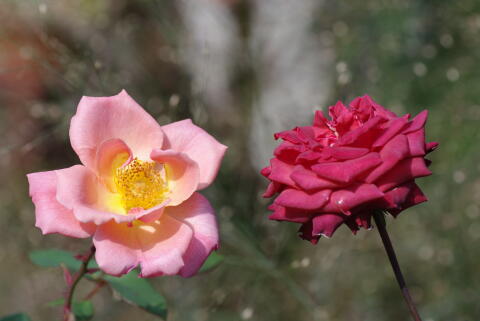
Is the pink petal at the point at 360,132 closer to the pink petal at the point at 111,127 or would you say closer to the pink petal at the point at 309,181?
the pink petal at the point at 309,181

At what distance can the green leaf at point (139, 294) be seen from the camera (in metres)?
0.93

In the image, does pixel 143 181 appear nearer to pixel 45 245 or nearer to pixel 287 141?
pixel 287 141

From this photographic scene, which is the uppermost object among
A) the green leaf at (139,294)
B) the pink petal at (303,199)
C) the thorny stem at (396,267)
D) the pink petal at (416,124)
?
the pink petal at (416,124)

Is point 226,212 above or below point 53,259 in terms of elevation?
below

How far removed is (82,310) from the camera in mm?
962

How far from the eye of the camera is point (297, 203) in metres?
0.72

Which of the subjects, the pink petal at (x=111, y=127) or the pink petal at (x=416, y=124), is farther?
the pink petal at (x=111, y=127)

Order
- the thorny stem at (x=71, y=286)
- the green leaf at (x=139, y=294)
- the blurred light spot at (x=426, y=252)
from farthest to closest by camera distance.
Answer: the blurred light spot at (x=426, y=252) < the green leaf at (x=139, y=294) < the thorny stem at (x=71, y=286)

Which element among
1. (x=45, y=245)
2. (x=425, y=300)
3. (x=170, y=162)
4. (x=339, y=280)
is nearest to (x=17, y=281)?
(x=45, y=245)

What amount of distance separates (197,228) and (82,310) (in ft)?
0.95

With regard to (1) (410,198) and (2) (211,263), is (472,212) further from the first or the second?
(1) (410,198)

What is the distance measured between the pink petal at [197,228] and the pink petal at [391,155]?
0.72 feet

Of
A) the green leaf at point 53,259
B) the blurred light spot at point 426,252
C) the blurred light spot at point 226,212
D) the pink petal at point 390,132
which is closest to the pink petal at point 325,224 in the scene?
the pink petal at point 390,132

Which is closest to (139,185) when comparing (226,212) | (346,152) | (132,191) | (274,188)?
(132,191)
